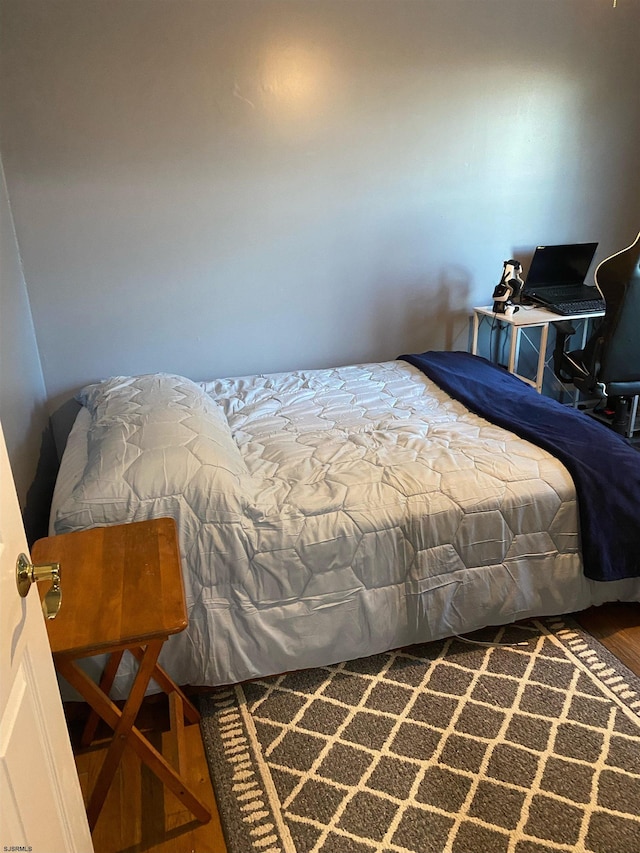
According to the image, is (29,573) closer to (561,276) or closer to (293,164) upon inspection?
(293,164)

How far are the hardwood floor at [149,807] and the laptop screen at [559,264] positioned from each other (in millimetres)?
2851

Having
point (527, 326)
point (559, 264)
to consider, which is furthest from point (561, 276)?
point (527, 326)

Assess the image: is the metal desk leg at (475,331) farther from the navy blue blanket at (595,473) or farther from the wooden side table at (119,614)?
the wooden side table at (119,614)

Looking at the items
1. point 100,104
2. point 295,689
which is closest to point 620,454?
point 295,689

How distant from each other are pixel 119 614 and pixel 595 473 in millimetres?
1511

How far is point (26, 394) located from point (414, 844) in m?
2.09

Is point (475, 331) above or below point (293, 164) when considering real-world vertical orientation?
below

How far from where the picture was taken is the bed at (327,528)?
1784mm

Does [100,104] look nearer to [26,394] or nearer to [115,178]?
[115,178]

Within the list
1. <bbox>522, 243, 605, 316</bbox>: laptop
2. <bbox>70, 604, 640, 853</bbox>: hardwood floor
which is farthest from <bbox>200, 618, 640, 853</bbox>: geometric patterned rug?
<bbox>522, 243, 605, 316</bbox>: laptop

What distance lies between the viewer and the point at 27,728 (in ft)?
2.86

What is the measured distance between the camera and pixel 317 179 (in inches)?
Result: 120

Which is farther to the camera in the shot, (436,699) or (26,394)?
(26,394)

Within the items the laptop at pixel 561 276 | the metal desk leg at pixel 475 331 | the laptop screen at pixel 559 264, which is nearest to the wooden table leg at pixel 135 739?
the metal desk leg at pixel 475 331
